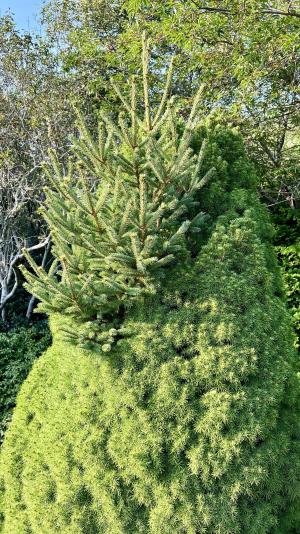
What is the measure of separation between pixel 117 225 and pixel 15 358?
520 cm

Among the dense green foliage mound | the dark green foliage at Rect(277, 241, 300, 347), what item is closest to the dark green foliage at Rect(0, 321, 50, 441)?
the dense green foliage mound

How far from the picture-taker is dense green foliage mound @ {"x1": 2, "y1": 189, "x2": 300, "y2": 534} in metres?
2.99

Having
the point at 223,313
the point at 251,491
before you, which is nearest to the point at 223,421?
the point at 251,491

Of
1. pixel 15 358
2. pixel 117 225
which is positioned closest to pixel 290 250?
pixel 117 225

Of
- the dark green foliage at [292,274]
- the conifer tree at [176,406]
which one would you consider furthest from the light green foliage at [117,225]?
the dark green foliage at [292,274]

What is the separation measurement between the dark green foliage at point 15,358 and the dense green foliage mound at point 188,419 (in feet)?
11.4

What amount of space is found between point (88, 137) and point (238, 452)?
2169 mm

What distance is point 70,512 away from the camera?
3.20m

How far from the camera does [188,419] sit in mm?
3041

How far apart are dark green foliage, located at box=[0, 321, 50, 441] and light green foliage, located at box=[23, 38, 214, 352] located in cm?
384

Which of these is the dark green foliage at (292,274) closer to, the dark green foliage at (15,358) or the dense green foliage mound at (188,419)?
the dense green foliage mound at (188,419)

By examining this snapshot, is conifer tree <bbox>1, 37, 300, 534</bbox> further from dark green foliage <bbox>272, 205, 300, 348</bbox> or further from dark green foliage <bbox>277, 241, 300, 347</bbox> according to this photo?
dark green foliage <bbox>277, 241, 300, 347</bbox>

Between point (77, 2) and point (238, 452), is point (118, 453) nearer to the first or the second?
point (238, 452)

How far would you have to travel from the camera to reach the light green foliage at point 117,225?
3080mm
